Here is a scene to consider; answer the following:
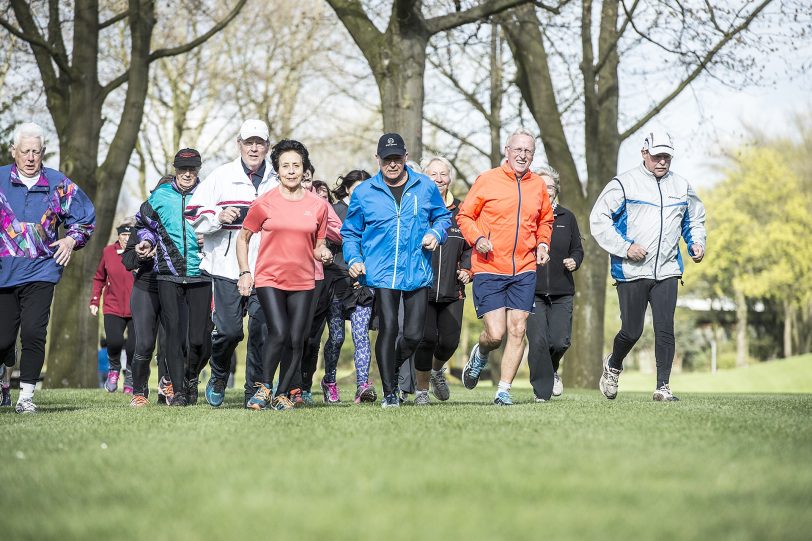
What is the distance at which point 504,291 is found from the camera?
9555 millimetres

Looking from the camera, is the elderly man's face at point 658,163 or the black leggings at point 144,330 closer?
the elderly man's face at point 658,163

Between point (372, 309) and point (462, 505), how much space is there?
23.3 ft

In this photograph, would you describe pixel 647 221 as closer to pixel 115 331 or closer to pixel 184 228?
pixel 184 228

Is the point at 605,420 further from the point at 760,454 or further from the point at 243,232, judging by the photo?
the point at 243,232

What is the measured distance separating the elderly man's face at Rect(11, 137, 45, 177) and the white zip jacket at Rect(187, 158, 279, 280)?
4.46ft

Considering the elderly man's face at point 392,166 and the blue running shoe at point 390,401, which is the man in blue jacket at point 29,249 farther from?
the blue running shoe at point 390,401

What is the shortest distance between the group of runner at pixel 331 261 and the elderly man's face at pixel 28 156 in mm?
12

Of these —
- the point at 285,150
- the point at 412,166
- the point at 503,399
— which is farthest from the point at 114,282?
the point at 503,399

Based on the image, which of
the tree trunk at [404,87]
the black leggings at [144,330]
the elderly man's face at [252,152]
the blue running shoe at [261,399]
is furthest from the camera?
the tree trunk at [404,87]

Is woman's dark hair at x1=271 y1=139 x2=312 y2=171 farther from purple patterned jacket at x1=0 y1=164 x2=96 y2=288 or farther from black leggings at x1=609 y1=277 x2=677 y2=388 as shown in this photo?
black leggings at x1=609 y1=277 x2=677 y2=388

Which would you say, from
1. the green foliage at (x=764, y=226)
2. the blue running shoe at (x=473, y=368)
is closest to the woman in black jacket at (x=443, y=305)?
the blue running shoe at (x=473, y=368)

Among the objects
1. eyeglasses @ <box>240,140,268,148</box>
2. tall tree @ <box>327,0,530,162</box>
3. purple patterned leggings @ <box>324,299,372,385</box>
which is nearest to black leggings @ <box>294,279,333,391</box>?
purple patterned leggings @ <box>324,299,372,385</box>

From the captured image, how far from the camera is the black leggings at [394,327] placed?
354 inches

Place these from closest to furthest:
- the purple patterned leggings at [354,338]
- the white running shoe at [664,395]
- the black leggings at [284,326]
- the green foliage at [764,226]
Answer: the black leggings at [284,326], the white running shoe at [664,395], the purple patterned leggings at [354,338], the green foliage at [764,226]
